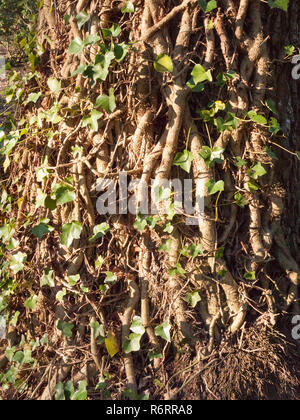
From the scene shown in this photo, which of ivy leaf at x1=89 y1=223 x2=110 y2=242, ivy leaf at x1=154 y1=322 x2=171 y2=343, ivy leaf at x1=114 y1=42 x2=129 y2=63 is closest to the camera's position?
ivy leaf at x1=114 y1=42 x2=129 y2=63

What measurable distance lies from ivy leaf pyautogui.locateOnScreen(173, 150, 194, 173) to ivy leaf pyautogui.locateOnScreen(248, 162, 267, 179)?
292 mm

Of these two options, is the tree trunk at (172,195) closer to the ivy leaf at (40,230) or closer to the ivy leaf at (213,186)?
the ivy leaf at (213,186)

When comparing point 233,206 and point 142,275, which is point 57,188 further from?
point 233,206

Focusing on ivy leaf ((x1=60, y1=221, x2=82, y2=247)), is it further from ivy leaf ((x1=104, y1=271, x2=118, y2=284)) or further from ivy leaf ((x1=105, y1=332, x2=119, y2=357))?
ivy leaf ((x1=105, y1=332, x2=119, y2=357))

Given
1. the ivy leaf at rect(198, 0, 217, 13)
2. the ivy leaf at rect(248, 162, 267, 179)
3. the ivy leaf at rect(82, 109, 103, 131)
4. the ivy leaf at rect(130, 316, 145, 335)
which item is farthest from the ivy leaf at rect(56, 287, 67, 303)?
the ivy leaf at rect(198, 0, 217, 13)

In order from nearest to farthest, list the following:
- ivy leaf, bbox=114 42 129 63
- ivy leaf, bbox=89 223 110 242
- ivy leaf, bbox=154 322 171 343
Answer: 1. ivy leaf, bbox=114 42 129 63
2. ivy leaf, bbox=154 322 171 343
3. ivy leaf, bbox=89 223 110 242

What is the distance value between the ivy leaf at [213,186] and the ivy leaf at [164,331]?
0.61 m

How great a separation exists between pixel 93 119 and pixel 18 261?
767 millimetres

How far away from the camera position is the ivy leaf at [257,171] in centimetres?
179

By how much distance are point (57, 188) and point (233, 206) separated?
807 millimetres

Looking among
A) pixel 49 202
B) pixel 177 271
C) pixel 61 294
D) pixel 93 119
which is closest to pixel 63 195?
pixel 49 202

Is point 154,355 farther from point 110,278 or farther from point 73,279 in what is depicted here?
point 73,279

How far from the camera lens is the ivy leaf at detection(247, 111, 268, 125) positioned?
69.2 inches
